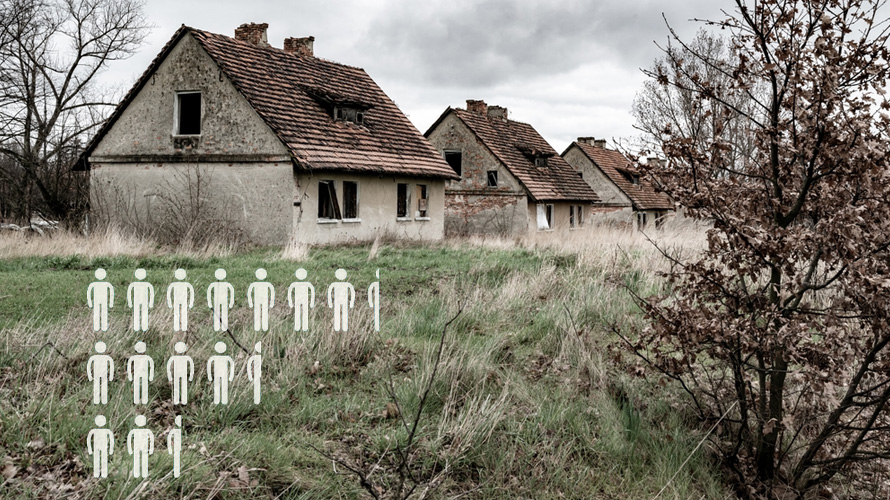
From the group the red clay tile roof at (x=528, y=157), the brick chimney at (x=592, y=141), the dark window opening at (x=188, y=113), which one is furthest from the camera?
→ the brick chimney at (x=592, y=141)

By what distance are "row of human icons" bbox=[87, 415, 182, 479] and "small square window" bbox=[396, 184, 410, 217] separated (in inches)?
771

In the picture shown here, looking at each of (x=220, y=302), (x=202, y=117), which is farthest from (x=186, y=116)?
(x=220, y=302)

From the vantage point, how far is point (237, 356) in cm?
602

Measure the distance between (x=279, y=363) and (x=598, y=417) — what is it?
2673 millimetres

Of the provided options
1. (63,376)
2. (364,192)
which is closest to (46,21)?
(364,192)

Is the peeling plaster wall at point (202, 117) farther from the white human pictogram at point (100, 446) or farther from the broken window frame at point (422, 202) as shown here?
the white human pictogram at point (100, 446)

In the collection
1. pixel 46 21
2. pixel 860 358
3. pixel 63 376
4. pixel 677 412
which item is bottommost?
pixel 677 412

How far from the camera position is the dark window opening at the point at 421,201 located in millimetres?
24700

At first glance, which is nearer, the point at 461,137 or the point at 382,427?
the point at 382,427

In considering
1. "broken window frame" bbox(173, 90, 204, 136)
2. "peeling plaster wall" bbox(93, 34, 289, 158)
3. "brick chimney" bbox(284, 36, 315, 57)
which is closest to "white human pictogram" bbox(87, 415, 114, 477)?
"peeling plaster wall" bbox(93, 34, 289, 158)

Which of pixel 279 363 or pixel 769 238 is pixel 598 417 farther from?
pixel 279 363

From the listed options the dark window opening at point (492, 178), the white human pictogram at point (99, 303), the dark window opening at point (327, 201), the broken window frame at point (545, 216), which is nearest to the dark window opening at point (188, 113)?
the dark window opening at point (327, 201)

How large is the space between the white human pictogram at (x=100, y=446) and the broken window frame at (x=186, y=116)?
17723 millimetres

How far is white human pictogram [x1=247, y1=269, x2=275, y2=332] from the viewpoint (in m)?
6.46
